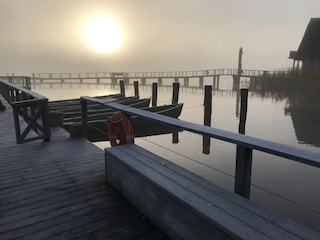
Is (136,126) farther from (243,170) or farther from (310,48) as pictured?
(310,48)

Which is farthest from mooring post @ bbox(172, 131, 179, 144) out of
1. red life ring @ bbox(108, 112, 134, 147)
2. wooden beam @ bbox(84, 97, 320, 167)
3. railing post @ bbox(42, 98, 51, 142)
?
wooden beam @ bbox(84, 97, 320, 167)

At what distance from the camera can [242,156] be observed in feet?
7.54

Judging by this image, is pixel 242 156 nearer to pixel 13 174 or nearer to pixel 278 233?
pixel 278 233

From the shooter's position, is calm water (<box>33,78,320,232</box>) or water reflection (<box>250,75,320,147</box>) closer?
calm water (<box>33,78,320,232</box>)

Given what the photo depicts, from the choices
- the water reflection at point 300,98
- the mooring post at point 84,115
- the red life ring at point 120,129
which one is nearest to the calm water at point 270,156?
the water reflection at point 300,98

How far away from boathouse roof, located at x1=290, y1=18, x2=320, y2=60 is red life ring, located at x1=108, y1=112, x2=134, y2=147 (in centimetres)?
3899

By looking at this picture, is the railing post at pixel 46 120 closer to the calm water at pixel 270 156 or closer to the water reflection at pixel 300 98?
the calm water at pixel 270 156

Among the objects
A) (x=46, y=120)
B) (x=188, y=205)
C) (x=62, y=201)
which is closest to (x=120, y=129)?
→ (x=62, y=201)

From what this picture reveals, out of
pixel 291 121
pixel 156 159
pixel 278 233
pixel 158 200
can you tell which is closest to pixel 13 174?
pixel 156 159

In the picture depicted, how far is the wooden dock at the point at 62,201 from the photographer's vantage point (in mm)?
2664

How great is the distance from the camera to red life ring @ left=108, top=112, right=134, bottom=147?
4.07 meters

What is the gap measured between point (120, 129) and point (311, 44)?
134 feet

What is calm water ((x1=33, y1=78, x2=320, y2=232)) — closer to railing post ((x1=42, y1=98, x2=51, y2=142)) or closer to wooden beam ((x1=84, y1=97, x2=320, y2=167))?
wooden beam ((x1=84, y1=97, x2=320, y2=167))

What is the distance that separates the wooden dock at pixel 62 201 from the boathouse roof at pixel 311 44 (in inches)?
1550
